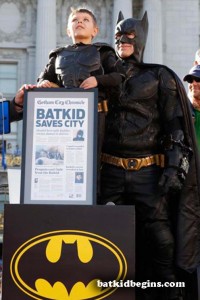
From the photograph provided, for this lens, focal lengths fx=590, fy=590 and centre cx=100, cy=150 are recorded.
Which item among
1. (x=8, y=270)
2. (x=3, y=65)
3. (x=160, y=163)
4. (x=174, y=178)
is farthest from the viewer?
(x=3, y=65)

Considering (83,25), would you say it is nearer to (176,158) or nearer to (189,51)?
(176,158)

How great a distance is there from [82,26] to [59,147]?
0.98 metres

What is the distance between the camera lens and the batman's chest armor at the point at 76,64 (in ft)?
12.3

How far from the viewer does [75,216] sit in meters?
3.32

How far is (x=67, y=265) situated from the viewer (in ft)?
10.8

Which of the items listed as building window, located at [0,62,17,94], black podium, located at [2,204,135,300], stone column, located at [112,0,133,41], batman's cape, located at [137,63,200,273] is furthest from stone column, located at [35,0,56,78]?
black podium, located at [2,204,135,300]

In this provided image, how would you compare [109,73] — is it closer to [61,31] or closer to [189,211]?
[189,211]

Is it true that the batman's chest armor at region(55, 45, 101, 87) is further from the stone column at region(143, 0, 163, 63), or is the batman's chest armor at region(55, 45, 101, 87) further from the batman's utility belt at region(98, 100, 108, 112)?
the stone column at region(143, 0, 163, 63)

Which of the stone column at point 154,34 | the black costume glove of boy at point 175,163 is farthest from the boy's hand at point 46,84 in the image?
the stone column at point 154,34

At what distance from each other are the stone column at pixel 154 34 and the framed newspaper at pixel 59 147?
985 inches

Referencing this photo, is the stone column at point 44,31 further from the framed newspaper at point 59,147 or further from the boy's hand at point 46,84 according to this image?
the framed newspaper at point 59,147

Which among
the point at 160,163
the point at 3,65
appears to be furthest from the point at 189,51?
the point at 160,163

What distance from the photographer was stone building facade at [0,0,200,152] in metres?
28.4

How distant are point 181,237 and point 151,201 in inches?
12.8
